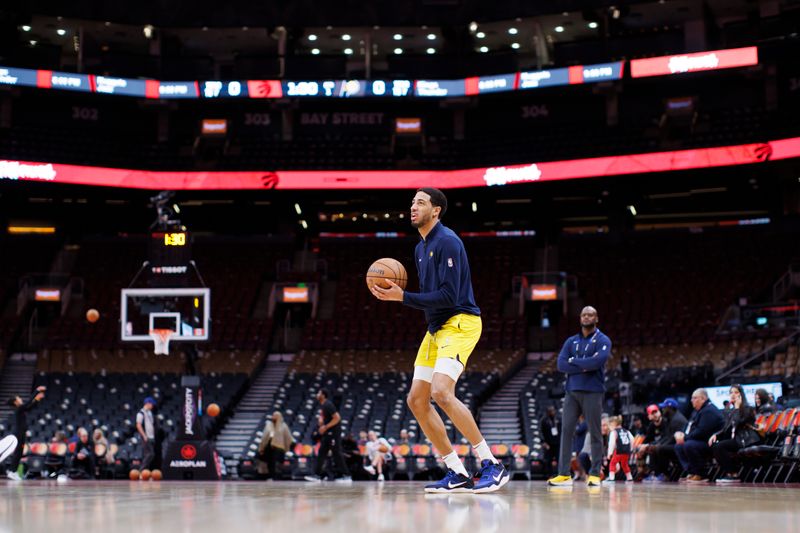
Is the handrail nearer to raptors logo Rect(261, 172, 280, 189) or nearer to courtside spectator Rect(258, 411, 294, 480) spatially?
courtside spectator Rect(258, 411, 294, 480)

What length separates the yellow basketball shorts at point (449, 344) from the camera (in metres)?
7.76

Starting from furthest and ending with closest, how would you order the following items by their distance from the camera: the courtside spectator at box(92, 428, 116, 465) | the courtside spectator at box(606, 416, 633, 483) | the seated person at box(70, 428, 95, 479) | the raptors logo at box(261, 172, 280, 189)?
the raptors logo at box(261, 172, 280, 189), the courtside spectator at box(92, 428, 116, 465), the seated person at box(70, 428, 95, 479), the courtside spectator at box(606, 416, 633, 483)

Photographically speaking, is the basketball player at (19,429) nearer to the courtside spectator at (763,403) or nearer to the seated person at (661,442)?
the seated person at (661,442)

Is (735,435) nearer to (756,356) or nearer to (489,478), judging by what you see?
(489,478)

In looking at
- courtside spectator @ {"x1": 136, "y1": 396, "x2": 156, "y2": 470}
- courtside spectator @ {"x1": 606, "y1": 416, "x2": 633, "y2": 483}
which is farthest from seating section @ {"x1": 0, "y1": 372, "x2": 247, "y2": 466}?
courtside spectator @ {"x1": 606, "y1": 416, "x2": 633, "y2": 483}

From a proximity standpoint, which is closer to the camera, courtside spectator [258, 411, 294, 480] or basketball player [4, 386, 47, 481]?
basketball player [4, 386, 47, 481]

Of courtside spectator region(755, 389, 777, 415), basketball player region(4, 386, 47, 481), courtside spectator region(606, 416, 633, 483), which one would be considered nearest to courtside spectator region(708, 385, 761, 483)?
courtside spectator region(755, 389, 777, 415)

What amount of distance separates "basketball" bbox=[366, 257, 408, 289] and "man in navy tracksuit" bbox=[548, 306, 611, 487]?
379 centimetres

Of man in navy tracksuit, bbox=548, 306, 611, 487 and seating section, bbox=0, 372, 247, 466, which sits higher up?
man in navy tracksuit, bbox=548, 306, 611, 487

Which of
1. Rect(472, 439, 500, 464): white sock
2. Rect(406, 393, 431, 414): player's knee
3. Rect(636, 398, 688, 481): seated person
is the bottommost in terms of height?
Rect(636, 398, 688, 481): seated person

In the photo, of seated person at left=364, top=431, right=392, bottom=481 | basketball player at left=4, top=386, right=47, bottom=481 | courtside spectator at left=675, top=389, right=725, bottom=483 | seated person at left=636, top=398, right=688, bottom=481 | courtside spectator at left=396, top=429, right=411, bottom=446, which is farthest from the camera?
courtside spectator at left=396, top=429, right=411, bottom=446

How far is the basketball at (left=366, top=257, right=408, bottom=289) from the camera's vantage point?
288 inches

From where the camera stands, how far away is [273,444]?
69.9ft

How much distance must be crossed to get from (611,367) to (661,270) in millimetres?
6785
